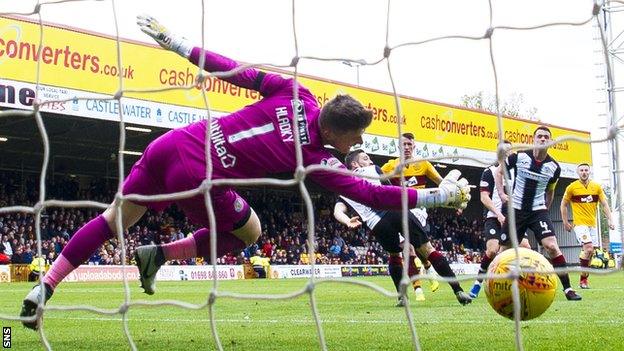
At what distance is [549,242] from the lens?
884cm

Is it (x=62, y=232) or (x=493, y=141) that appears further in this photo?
(x=493, y=141)

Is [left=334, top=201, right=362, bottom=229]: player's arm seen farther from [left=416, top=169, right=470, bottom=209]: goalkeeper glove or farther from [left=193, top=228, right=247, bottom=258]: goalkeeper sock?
[left=416, top=169, right=470, bottom=209]: goalkeeper glove

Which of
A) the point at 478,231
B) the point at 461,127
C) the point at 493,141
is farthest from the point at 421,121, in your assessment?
the point at 478,231

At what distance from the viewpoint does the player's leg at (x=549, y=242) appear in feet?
28.8

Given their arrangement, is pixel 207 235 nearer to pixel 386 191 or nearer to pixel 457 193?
pixel 386 191

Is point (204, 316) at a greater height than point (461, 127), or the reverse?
point (461, 127)

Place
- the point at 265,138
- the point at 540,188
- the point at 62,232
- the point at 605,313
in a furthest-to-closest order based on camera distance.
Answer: the point at 62,232 < the point at 540,188 < the point at 605,313 < the point at 265,138

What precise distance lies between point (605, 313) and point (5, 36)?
13.8 meters

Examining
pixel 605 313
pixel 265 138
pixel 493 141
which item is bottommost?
pixel 605 313

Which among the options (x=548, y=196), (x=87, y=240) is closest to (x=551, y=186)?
(x=548, y=196)

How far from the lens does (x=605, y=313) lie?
22.6 feet

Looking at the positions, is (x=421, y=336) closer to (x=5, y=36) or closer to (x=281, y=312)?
(x=281, y=312)

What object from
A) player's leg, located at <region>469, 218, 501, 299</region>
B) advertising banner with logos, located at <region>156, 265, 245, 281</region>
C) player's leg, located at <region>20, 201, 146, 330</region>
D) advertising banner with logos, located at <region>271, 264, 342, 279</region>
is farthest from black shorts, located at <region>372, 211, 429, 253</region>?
advertising banner with logos, located at <region>271, 264, 342, 279</region>

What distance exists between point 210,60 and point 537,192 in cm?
533
